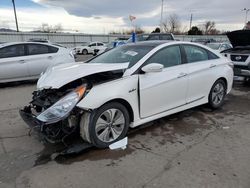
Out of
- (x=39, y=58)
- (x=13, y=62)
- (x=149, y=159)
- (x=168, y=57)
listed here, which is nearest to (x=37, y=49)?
(x=39, y=58)

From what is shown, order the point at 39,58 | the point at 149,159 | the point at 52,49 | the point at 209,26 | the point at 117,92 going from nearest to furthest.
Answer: the point at 149,159 → the point at 117,92 → the point at 39,58 → the point at 52,49 → the point at 209,26

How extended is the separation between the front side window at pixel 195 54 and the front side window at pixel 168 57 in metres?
0.27

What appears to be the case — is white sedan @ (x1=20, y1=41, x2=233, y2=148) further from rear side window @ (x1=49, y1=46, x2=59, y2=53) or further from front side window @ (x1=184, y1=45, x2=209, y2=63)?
rear side window @ (x1=49, y1=46, x2=59, y2=53)

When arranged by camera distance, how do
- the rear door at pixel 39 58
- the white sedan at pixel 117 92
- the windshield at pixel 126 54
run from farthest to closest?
1. the rear door at pixel 39 58
2. the windshield at pixel 126 54
3. the white sedan at pixel 117 92

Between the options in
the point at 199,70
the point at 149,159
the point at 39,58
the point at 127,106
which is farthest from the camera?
the point at 39,58

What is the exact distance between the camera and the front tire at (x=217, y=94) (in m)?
5.47

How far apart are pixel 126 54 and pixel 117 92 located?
1.14m

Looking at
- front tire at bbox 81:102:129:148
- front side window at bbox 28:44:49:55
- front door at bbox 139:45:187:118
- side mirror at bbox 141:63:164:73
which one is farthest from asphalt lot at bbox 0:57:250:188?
front side window at bbox 28:44:49:55

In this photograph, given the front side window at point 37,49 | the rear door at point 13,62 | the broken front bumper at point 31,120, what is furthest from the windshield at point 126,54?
the front side window at point 37,49

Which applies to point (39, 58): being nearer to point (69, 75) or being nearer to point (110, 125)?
point (69, 75)

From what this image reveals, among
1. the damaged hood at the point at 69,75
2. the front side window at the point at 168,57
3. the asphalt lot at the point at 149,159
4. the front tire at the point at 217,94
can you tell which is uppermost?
the front side window at the point at 168,57

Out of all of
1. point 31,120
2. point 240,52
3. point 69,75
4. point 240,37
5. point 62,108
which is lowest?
point 31,120

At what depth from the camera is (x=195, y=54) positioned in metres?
5.10

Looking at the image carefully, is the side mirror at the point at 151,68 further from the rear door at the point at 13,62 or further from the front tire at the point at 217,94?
the rear door at the point at 13,62
